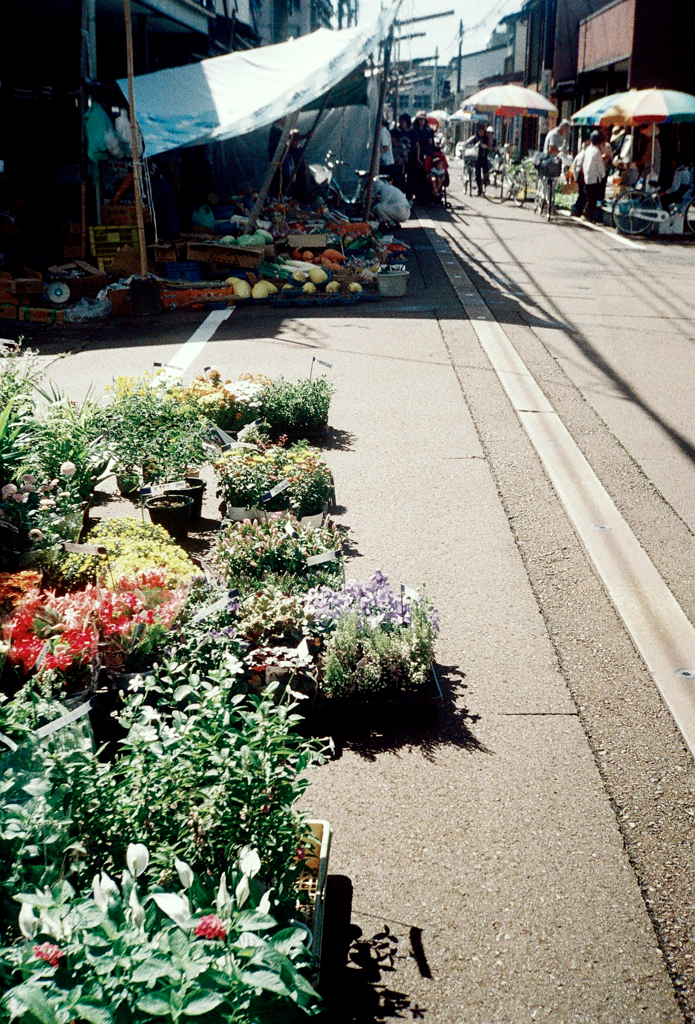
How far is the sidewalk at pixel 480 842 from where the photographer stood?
2854 millimetres

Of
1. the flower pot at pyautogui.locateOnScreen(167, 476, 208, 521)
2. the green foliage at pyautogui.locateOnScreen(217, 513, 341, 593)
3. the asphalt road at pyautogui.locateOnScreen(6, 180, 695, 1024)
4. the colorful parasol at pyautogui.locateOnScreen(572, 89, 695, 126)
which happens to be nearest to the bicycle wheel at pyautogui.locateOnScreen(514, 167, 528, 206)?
the colorful parasol at pyautogui.locateOnScreen(572, 89, 695, 126)

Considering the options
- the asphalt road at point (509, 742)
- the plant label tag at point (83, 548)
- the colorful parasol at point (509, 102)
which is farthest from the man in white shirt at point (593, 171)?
the plant label tag at point (83, 548)

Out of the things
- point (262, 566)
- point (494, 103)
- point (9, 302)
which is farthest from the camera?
point (494, 103)

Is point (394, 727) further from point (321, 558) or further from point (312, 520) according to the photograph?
point (312, 520)

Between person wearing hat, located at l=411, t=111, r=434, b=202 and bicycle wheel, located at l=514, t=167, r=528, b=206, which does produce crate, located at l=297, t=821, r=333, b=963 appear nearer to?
person wearing hat, located at l=411, t=111, r=434, b=202

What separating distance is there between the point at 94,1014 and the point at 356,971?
1138 millimetres

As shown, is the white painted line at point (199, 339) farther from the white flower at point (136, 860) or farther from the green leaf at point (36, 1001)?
the green leaf at point (36, 1001)

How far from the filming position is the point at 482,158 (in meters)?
32.4

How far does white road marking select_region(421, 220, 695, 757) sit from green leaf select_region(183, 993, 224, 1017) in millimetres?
2536

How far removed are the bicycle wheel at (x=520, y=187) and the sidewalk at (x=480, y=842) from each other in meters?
25.5

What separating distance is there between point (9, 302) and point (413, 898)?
12.3 m

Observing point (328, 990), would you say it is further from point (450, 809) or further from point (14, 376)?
point (14, 376)

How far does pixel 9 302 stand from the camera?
13.6 meters

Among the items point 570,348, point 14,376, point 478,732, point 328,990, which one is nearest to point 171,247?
point 570,348
